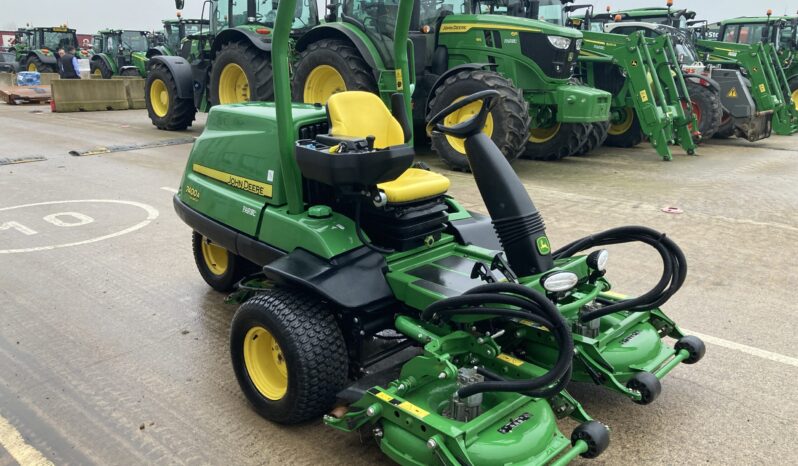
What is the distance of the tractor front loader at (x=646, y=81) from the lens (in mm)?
10000

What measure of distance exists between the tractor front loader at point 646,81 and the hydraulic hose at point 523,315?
827 centimetres

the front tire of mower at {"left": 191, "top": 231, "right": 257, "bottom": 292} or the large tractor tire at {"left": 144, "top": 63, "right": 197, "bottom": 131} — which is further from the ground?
A: the large tractor tire at {"left": 144, "top": 63, "right": 197, "bottom": 131}

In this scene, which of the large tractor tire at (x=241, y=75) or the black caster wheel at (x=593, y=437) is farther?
the large tractor tire at (x=241, y=75)

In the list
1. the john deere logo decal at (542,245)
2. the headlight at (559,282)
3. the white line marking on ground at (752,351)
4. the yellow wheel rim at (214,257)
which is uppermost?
the john deere logo decal at (542,245)

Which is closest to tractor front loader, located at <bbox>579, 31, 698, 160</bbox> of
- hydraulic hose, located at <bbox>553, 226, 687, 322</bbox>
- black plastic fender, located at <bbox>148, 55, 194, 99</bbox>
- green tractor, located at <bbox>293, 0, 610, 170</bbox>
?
green tractor, located at <bbox>293, 0, 610, 170</bbox>

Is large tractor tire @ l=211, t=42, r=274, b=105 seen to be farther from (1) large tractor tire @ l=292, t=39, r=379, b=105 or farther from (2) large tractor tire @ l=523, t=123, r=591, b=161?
(2) large tractor tire @ l=523, t=123, r=591, b=161

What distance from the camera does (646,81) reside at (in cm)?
991

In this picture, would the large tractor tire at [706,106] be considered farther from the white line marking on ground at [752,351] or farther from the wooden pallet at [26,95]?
the wooden pallet at [26,95]

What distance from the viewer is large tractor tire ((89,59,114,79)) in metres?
21.5

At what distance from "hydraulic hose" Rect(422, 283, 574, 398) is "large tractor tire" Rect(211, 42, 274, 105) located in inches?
323

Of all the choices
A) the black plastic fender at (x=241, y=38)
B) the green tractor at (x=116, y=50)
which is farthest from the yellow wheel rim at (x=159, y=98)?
the green tractor at (x=116, y=50)

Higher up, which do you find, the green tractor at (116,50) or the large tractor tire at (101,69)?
the green tractor at (116,50)

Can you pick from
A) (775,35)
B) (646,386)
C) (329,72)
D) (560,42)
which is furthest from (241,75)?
(775,35)

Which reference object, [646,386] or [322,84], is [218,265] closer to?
[646,386]
